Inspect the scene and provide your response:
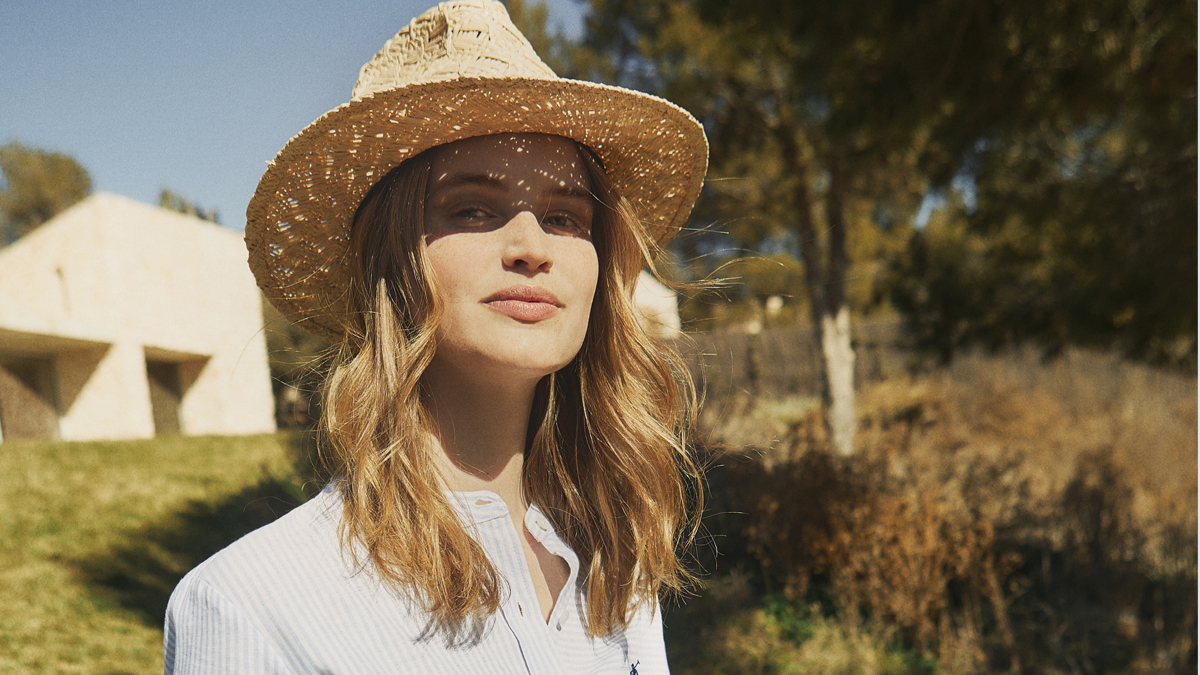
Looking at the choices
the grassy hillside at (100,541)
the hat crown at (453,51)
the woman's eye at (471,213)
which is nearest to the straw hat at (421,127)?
the hat crown at (453,51)

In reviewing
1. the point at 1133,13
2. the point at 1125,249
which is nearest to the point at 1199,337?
the point at 1125,249

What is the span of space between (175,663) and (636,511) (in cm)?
78

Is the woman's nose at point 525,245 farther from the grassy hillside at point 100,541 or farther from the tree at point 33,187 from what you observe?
the tree at point 33,187

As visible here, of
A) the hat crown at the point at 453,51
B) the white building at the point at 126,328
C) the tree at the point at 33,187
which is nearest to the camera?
the hat crown at the point at 453,51

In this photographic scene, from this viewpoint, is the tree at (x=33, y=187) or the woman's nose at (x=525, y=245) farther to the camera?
the tree at (x=33, y=187)

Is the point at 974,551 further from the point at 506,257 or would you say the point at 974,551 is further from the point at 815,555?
the point at 506,257

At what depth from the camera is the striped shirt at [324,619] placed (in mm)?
921

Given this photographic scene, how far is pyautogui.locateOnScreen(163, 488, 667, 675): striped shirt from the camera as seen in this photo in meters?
0.92

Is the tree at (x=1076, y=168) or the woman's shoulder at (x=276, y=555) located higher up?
the tree at (x=1076, y=168)

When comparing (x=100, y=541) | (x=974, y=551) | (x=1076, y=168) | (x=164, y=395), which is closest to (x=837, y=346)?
(x=1076, y=168)

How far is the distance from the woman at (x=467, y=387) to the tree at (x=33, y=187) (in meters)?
1.72

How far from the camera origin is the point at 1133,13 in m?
3.53

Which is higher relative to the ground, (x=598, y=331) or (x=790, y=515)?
(x=598, y=331)

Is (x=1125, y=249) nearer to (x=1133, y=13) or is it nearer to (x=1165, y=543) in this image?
(x=1133, y=13)
